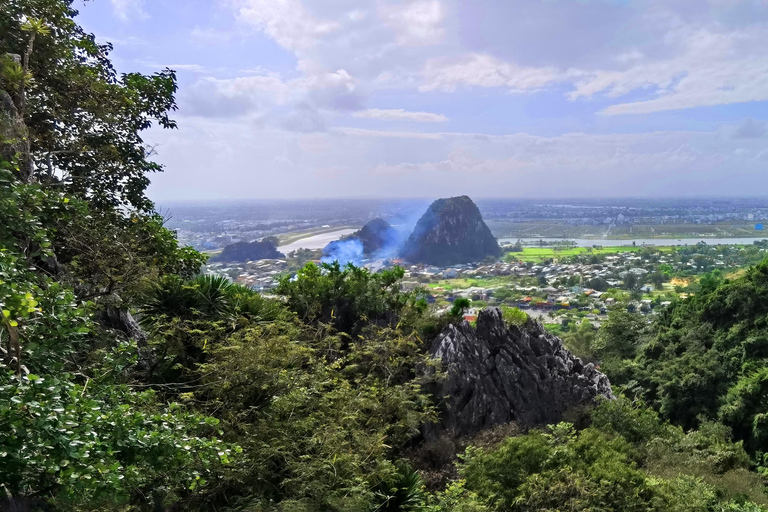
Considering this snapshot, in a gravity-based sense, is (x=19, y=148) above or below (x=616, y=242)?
above

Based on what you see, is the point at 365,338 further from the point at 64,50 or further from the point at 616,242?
the point at 616,242

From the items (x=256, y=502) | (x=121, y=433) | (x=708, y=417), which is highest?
Result: (x=121, y=433)

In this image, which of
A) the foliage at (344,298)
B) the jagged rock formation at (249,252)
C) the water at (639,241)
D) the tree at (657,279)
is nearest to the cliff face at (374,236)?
the jagged rock formation at (249,252)

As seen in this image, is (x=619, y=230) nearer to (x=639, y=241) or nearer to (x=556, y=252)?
(x=639, y=241)

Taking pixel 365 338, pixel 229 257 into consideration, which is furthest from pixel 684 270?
pixel 365 338

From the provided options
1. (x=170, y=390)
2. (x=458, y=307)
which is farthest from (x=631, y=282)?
(x=170, y=390)

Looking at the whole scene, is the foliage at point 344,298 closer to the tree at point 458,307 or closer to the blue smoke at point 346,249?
the tree at point 458,307
